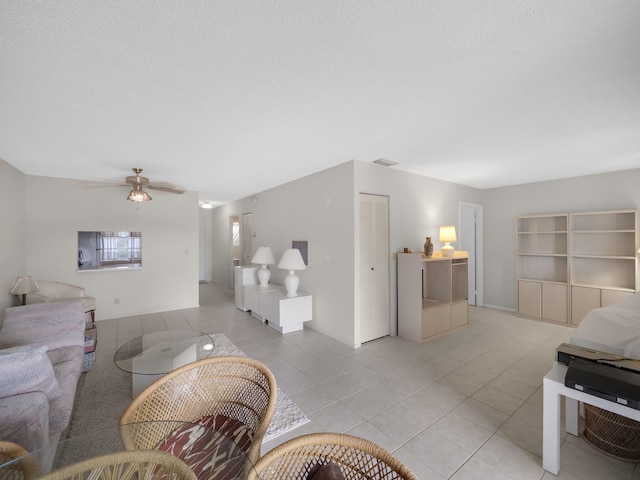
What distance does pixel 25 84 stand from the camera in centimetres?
168

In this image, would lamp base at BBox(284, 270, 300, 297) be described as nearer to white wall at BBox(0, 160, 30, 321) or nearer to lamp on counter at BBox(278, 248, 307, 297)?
lamp on counter at BBox(278, 248, 307, 297)

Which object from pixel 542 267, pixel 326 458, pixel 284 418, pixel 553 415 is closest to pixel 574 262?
pixel 542 267

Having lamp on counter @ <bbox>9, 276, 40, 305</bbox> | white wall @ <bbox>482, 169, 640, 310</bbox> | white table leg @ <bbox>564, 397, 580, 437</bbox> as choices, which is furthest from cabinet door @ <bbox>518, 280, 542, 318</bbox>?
lamp on counter @ <bbox>9, 276, 40, 305</bbox>

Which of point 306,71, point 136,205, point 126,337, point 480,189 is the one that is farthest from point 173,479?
point 480,189

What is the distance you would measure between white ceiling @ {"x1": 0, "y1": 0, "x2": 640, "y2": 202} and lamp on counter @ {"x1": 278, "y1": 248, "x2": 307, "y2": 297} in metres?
1.57

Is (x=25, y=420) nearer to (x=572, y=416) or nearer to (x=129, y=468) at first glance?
(x=129, y=468)

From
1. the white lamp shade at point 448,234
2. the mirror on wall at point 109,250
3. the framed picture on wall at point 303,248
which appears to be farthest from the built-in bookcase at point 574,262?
the mirror on wall at point 109,250

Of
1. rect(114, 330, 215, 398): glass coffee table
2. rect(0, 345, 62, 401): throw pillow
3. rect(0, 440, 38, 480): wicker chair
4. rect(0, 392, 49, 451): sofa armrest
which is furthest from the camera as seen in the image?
rect(114, 330, 215, 398): glass coffee table

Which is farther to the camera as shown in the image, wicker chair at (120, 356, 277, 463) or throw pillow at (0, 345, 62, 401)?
throw pillow at (0, 345, 62, 401)

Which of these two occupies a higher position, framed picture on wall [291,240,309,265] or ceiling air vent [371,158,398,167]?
ceiling air vent [371,158,398,167]

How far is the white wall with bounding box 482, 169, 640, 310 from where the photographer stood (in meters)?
4.00

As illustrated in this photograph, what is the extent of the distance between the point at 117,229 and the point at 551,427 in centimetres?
616

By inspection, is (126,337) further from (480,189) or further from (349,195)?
(480,189)

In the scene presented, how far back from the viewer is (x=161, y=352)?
248 cm
